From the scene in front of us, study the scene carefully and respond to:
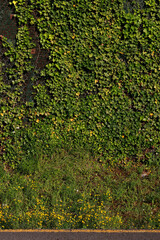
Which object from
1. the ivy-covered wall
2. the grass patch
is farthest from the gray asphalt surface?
the ivy-covered wall

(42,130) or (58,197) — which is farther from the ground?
(42,130)

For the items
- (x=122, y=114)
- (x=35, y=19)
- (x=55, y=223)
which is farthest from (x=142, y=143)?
(x=35, y=19)

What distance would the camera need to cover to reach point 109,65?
536 centimetres

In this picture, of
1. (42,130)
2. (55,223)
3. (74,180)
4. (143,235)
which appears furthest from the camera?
(42,130)

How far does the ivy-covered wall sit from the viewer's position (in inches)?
203

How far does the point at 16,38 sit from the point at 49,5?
75 centimetres

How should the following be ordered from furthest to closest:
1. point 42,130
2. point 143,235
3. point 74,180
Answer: point 42,130 < point 74,180 < point 143,235

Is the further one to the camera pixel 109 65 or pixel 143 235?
pixel 109 65

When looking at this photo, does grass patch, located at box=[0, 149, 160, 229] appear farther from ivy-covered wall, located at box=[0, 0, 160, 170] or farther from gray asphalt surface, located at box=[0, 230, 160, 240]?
gray asphalt surface, located at box=[0, 230, 160, 240]

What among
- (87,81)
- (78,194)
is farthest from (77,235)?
(87,81)

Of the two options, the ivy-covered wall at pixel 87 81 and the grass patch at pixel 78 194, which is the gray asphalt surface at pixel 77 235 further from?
the ivy-covered wall at pixel 87 81

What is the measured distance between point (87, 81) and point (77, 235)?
2748mm

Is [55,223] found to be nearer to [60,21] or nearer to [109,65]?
[109,65]

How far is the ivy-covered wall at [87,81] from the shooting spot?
5.16 m
